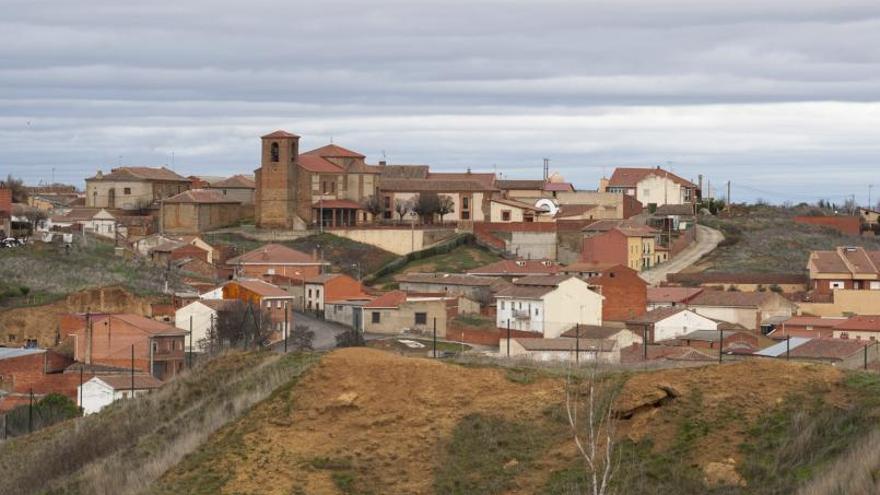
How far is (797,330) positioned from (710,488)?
1338 inches

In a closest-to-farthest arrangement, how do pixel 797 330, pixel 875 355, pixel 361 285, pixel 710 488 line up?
pixel 710 488, pixel 875 355, pixel 797 330, pixel 361 285

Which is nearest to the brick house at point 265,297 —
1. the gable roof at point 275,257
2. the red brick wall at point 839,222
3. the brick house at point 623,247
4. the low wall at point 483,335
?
the low wall at point 483,335

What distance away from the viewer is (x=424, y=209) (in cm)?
8169

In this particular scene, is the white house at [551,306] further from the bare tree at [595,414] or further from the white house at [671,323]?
the bare tree at [595,414]

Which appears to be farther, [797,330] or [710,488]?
[797,330]

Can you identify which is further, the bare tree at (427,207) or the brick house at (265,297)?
the bare tree at (427,207)

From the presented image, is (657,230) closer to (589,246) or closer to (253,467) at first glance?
(589,246)

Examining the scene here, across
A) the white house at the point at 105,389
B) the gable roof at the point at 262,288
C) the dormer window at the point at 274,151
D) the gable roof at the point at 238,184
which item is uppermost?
the dormer window at the point at 274,151

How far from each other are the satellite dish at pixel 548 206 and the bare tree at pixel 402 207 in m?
7.15

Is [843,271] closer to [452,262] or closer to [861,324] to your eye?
[861,324]

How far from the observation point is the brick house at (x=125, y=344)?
154 feet

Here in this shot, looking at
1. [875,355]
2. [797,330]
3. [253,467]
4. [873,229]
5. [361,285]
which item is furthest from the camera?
[873,229]

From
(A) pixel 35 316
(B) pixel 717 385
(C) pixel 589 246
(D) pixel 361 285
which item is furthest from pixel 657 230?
(B) pixel 717 385

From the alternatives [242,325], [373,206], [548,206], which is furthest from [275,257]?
[548,206]
